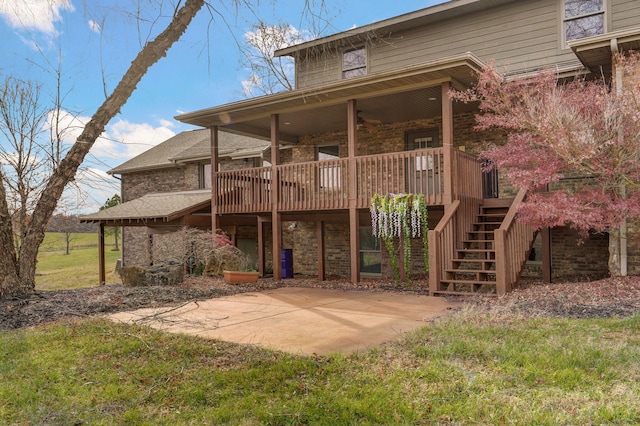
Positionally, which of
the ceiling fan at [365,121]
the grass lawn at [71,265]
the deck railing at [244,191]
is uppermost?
the ceiling fan at [365,121]

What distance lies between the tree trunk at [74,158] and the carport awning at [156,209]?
6221 millimetres

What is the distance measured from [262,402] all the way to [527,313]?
13.7 ft

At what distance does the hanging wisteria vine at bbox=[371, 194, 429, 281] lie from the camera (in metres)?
10.0

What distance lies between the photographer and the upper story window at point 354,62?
575 inches

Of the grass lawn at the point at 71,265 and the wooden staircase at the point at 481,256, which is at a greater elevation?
the wooden staircase at the point at 481,256

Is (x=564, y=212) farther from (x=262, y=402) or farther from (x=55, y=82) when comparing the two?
(x=55, y=82)

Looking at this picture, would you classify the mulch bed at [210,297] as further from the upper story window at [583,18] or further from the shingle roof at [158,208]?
the upper story window at [583,18]

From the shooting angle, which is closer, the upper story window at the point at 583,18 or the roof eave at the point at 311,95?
the roof eave at the point at 311,95

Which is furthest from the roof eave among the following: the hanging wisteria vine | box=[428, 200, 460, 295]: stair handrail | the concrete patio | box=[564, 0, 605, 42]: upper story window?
the concrete patio

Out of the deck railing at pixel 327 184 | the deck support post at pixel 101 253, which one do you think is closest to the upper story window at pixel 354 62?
the deck railing at pixel 327 184

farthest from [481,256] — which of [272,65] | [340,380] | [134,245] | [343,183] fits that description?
[134,245]

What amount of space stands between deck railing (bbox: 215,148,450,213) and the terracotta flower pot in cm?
198

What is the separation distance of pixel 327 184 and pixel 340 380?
26.0 ft

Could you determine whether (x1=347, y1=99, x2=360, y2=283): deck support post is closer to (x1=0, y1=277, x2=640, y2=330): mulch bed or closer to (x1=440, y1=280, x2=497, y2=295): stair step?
(x1=0, y1=277, x2=640, y2=330): mulch bed
